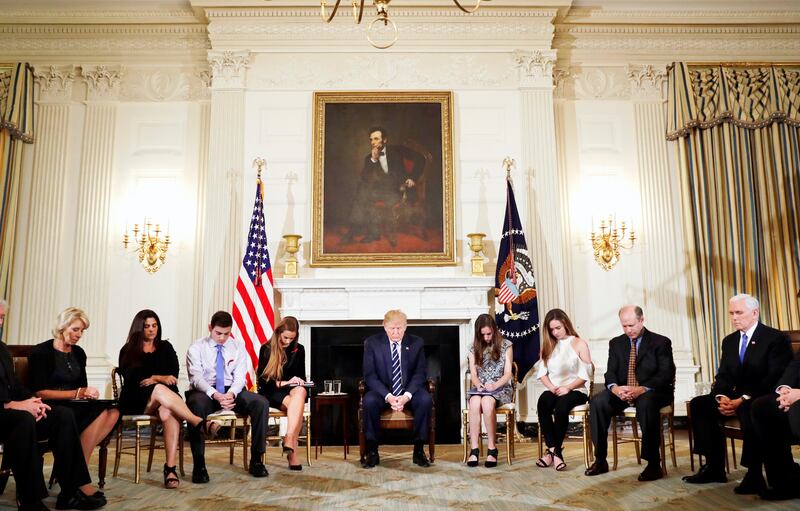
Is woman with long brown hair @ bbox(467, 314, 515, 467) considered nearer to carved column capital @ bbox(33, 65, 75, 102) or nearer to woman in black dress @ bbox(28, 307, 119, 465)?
woman in black dress @ bbox(28, 307, 119, 465)

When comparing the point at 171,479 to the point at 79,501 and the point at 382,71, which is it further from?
the point at 382,71

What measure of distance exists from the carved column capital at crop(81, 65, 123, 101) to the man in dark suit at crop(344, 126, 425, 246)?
10.4 feet

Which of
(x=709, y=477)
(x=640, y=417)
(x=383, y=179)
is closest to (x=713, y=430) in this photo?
(x=709, y=477)

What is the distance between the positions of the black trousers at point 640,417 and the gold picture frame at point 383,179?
115 inches

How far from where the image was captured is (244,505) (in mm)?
4020

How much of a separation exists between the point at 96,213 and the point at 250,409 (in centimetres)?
405

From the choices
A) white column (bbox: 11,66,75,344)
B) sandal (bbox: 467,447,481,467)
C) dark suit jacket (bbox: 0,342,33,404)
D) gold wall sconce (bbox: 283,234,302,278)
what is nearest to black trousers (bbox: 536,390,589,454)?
sandal (bbox: 467,447,481,467)

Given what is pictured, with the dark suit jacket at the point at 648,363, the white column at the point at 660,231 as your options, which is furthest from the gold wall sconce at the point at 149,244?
the white column at the point at 660,231

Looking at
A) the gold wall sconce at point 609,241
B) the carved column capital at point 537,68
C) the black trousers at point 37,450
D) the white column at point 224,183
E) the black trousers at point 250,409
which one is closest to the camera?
the black trousers at point 37,450

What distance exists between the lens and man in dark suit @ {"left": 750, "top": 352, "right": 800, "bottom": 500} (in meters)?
3.99

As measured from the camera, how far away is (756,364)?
184 inches

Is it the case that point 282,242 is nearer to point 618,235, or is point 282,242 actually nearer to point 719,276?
point 618,235

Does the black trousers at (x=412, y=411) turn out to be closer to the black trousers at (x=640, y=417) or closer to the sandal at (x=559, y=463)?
the sandal at (x=559, y=463)

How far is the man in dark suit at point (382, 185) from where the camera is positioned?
7.93 metres
